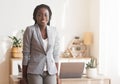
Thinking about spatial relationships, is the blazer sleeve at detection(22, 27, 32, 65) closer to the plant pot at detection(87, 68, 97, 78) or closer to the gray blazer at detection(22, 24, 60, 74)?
the gray blazer at detection(22, 24, 60, 74)

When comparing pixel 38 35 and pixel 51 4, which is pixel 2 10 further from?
pixel 38 35

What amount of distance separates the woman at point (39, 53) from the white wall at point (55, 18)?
277 centimetres

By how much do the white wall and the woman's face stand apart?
280 centimetres

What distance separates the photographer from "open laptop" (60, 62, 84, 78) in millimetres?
2896

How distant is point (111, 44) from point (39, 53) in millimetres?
2869

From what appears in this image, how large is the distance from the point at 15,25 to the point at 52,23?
0.74 meters

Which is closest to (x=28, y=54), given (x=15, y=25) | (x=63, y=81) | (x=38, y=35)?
(x=38, y=35)

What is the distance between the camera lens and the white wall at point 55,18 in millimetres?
5066

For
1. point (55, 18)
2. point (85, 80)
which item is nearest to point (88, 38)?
point (55, 18)

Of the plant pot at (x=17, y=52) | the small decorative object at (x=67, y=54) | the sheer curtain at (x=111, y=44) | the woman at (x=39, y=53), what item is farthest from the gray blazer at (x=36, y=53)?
the small decorative object at (x=67, y=54)

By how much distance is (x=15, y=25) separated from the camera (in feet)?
16.8

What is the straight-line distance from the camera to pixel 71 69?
2908 mm

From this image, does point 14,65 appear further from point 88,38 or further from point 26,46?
point 26,46

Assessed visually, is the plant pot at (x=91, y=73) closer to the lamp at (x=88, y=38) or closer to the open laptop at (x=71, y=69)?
the open laptop at (x=71, y=69)
